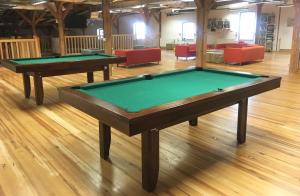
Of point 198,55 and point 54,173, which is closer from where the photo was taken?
point 54,173

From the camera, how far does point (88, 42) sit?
1292 cm

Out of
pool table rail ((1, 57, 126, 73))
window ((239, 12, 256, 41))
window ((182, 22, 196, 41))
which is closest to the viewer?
pool table rail ((1, 57, 126, 73))

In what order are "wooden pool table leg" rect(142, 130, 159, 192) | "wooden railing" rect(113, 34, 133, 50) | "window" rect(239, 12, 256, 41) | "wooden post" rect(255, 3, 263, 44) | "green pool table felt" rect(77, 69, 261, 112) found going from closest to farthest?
"wooden pool table leg" rect(142, 130, 159, 192) < "green pool table felt" rect(77, 69, 261, 112) < "wooden railing" rect(113, 34, 133, 50) < "wooden post" rect(255, 3, 263, 44) < "window" rect(239, 12, 256, 41)

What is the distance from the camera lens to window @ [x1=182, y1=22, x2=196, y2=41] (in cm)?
1676

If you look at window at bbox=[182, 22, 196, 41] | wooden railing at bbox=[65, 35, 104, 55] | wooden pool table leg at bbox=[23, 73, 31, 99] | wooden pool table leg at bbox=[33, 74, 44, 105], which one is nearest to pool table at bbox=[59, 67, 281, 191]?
wooden pool table leg at bbox=[33, 74, 44, 105]

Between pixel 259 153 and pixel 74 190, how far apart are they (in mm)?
1972

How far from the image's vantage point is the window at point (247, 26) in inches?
567

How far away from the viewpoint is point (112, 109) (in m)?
1.94

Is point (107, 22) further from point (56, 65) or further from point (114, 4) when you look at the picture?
point (114, 4)

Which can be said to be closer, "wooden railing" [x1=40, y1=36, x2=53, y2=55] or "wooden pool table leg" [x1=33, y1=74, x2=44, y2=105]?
"wooden pool table leg" [x1=33, y1=74, x2=44, y2=105]

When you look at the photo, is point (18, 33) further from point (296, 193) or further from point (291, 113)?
point (296, 193)

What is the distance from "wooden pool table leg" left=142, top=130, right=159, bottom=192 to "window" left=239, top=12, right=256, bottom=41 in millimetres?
13990

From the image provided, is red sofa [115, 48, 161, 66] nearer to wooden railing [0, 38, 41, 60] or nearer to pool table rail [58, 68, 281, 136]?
wooden railing [0, 38, 41, 60]

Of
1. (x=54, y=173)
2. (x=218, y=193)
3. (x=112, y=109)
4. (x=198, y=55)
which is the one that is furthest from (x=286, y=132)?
(x=198, y=55)
